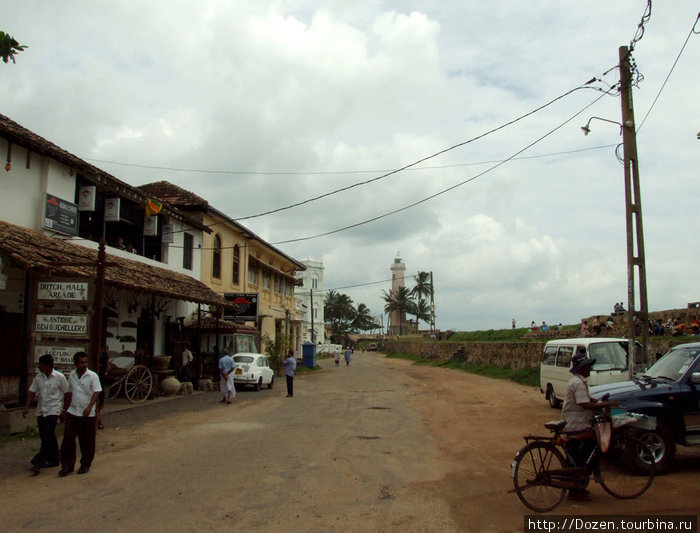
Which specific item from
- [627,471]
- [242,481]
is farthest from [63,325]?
[627,471]

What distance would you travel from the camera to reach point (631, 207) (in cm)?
1238

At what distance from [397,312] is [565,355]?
87881 mm

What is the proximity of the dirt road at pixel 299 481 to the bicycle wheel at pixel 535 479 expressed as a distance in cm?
23

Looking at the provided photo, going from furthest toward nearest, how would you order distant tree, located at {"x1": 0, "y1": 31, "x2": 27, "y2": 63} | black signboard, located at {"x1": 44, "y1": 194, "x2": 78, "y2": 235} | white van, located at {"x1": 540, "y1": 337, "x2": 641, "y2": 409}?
black signboard, located at {"x1": 44, "y1": 194, "x2": 78, "y2": 235}, white van, located at {"x1": 540, "y1": 337, "x2": 641, "y2": 409}, distant tree, located at {"x1": 0, "y1": 31, "x2": 27, "y2": 63}

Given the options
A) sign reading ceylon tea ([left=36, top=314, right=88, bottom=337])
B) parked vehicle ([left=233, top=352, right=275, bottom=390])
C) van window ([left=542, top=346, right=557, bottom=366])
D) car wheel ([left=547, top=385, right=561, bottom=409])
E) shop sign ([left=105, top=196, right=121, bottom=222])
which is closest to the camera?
sign reading ceylon tea ([left=36, top=314, right=88, bottom=337])

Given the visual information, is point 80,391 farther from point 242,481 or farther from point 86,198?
point 86,198

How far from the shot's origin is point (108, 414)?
14.3 metres

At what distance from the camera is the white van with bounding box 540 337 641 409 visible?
13141mm

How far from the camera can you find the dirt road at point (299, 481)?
5.82 meters

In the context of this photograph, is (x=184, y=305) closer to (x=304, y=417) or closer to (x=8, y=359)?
(x=8, y=359)

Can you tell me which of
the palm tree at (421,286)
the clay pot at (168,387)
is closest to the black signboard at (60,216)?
the clay pot at (168,387)

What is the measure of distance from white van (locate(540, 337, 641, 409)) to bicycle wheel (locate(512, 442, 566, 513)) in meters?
7.60

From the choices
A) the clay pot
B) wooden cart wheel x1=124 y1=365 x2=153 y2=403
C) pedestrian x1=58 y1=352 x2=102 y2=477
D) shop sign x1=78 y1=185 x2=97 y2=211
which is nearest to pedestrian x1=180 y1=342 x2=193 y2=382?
the clay pot

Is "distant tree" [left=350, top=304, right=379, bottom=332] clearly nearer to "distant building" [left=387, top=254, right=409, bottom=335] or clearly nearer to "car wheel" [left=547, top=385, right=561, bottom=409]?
"distant building" [left=387, top=254, right=409, bottom=335]
